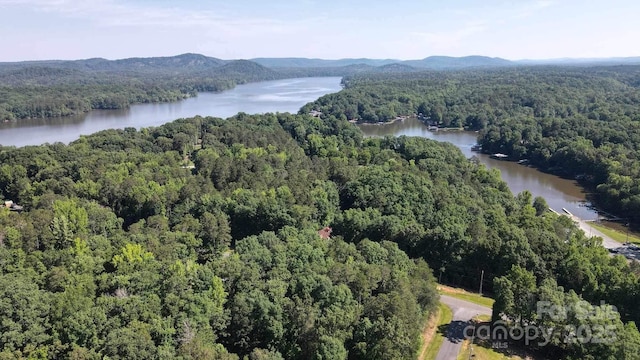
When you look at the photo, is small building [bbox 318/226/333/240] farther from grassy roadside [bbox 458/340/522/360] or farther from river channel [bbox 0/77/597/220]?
river channel [bbox 0/77/597/220]

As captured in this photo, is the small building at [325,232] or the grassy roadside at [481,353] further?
the small building at [325,232]

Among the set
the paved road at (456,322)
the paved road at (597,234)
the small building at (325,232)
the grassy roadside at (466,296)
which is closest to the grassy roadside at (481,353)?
the paved road at (456,322)

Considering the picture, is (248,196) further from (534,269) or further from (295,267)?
(534,269)

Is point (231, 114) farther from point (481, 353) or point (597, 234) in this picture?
point (481, 353)

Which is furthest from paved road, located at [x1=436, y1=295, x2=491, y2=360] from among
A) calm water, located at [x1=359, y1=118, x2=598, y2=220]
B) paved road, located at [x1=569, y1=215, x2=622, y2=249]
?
calm water, located at [x1=359, y1=118, x2=598, y2=220]

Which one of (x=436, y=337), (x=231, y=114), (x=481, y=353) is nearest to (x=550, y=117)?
(x=231, y=114)

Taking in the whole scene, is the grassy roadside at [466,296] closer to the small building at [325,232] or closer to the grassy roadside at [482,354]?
the grassy roadside at [482,354]
